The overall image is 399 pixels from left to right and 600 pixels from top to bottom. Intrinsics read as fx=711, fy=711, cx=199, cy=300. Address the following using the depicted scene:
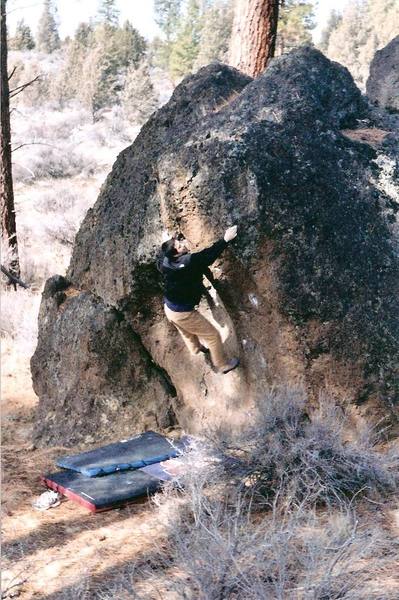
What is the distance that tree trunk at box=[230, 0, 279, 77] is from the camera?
8938 millimetres

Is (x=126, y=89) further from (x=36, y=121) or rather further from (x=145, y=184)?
(x=145, y=184)

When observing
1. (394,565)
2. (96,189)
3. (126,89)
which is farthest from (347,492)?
(126,89)

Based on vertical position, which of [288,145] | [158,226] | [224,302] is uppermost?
[288,145]

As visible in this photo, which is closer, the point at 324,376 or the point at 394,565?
the point at 394,565

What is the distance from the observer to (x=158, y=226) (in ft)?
21.6

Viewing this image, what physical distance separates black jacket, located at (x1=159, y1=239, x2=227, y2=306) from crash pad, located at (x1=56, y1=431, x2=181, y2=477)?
127 centimetres

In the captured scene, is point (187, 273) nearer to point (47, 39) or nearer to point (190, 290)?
point (190, 290)

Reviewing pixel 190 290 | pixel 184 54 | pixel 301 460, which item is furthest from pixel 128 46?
pixel 301 460

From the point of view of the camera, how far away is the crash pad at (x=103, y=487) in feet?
18.3

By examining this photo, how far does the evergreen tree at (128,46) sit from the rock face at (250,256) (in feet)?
117

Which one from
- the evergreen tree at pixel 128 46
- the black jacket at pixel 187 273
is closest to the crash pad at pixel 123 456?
the black jacket at pixel 187 273

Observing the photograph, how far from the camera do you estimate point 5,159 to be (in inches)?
460

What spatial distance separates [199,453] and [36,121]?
1011 inches

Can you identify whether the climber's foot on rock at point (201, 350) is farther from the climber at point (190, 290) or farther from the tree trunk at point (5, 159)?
the tree trunk at point (5, 159)
